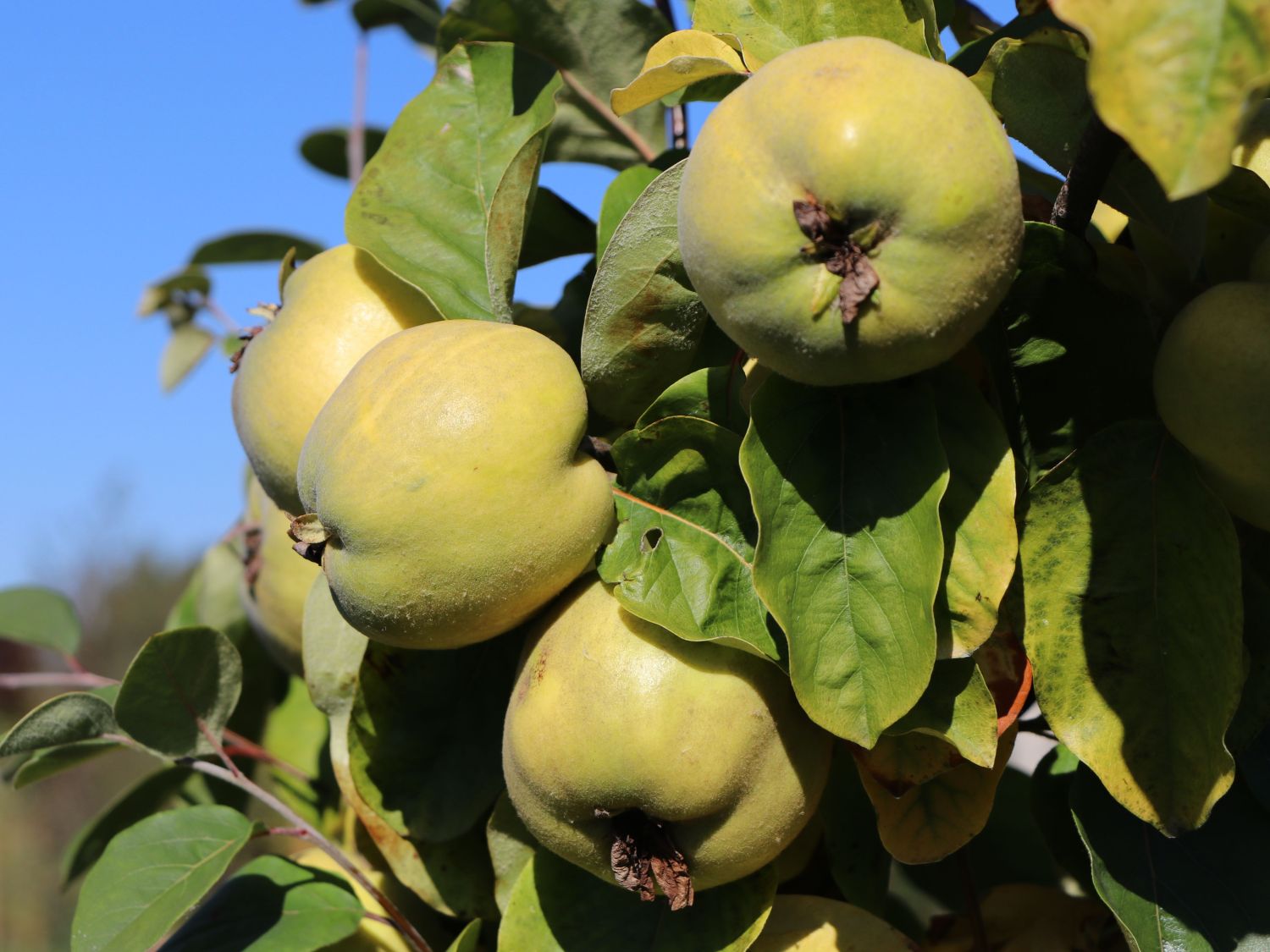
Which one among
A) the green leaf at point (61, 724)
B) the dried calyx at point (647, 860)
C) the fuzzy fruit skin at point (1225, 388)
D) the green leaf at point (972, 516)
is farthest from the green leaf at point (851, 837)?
the green leaf at point (61, 724)

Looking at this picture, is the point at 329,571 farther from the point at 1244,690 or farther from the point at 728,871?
the point at 1244,690

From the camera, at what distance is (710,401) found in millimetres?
794

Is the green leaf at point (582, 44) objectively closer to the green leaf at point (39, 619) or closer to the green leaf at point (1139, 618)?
the green leaf at point (1139, 618)

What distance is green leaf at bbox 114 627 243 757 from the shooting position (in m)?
1.04

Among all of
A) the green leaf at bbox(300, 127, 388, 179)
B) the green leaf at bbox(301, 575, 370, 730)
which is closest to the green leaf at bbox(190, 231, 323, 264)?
the green leaf at bbox(300, 127, 388, 179)

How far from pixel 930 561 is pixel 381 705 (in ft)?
1.70

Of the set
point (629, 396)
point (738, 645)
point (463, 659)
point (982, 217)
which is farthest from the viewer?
point (463, 659)

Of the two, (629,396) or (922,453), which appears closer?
(922,453)

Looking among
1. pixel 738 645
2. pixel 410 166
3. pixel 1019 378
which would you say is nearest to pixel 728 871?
pixel 738 645

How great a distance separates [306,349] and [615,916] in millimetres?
527

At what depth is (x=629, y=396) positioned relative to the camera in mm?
850

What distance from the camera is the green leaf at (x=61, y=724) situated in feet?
3.36

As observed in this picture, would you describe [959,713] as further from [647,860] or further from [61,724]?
[61,724]

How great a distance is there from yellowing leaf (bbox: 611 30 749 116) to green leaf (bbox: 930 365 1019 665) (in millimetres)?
265
